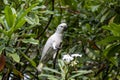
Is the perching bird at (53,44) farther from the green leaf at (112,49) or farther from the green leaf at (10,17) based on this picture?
the green leaf at (10,17)

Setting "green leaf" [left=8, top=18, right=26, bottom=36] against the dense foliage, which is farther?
the dense foliage

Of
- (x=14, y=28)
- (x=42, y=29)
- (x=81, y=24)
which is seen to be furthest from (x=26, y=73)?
(x=14, y=28)

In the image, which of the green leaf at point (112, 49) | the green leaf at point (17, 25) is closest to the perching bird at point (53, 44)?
the green leaf at point (112, 49)

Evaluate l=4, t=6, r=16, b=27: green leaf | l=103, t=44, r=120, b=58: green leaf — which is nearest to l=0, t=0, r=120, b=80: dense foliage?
l=103, t=44, r=120, b=58: green leaf

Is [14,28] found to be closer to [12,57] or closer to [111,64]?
[12,57]

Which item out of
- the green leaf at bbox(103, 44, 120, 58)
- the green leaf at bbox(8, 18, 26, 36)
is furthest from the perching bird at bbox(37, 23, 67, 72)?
the green leaf at bbox(8, 18, 26, 36)

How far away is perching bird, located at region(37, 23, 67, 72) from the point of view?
2053 mm

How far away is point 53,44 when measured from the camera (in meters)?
2.04

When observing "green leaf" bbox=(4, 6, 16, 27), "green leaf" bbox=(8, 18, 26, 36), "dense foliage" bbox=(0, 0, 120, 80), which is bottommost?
"dense foliage" bbox=(0, 0, 120, 80)

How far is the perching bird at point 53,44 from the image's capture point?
205 centimetres

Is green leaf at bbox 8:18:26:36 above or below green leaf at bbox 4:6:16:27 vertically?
below

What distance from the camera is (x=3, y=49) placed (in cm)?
176

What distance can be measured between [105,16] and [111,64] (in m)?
0.30

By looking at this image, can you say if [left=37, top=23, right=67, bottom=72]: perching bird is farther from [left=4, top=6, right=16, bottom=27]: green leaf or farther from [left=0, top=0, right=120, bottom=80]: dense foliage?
[left=4, top=6, right=16, bottom=27]: green leaf
